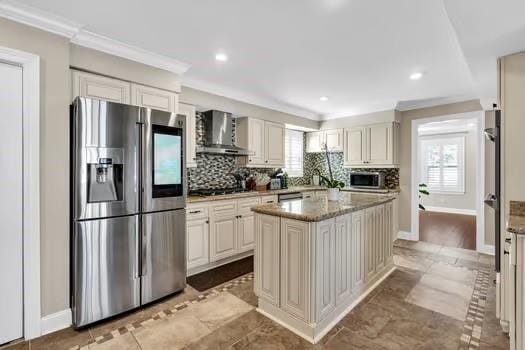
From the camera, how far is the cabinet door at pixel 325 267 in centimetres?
197

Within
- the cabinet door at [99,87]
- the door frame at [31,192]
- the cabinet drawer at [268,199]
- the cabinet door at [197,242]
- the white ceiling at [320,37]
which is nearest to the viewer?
the white ceiling at [320,37]

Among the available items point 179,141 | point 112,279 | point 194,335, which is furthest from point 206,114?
point 194,335

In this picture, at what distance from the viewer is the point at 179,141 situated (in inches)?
105

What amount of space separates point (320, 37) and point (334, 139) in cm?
333

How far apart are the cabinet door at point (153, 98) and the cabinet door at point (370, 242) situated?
8.14 feet

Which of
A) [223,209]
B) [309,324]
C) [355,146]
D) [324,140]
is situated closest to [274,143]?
[324,140]

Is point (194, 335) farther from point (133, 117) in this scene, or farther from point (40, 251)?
point (133, 117)

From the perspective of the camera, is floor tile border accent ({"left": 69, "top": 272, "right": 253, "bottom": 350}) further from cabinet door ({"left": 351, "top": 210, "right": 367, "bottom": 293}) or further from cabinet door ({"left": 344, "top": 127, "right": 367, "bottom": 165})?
cabinet door ({"left": 344, "top": 127, "right": 367, "bottom": 165})

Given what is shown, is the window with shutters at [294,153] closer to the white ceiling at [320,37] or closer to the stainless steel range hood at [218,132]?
the stainless steel range hood at [218,132]

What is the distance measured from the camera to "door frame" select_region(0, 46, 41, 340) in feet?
6.40

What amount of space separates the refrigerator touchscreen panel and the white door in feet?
3.21

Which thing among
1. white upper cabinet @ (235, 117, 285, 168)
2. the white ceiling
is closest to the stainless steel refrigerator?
Result: the white ceiling

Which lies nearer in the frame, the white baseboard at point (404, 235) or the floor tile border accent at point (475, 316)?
the floor tile border accent at point (475, 316)

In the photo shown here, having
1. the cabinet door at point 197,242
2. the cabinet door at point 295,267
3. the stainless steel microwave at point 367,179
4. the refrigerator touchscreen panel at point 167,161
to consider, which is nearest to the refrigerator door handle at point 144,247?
the refrigerator touchscreen panel at point 167,161
